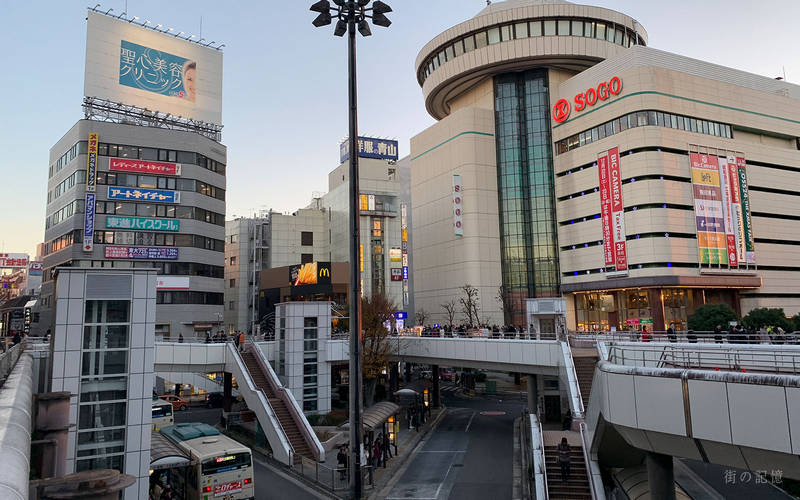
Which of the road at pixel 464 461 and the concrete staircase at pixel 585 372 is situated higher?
the concrete staircase at pixel 585 372

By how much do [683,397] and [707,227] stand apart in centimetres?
5891

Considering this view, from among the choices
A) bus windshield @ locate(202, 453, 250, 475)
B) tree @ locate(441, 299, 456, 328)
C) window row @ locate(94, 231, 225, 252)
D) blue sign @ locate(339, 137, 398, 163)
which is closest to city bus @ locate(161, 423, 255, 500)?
bus windshield @ locate(202, 453, 250, 475)

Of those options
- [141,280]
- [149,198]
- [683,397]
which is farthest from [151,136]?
[683,397]

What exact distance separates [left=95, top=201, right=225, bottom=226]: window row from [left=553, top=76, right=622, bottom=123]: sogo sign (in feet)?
156

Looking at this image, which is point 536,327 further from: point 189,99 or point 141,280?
point 189,99

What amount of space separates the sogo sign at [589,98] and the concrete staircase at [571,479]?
5393 centimetres

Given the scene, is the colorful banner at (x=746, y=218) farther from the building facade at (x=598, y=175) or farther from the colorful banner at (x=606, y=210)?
the colorful banner at (x=606, y=210)

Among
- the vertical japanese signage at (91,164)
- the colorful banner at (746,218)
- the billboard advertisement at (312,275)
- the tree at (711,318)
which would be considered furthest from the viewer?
the billboard advertisement at (312,275)

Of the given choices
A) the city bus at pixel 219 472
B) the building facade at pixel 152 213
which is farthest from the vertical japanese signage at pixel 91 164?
the city bus at pixel 219 472

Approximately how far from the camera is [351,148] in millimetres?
19047

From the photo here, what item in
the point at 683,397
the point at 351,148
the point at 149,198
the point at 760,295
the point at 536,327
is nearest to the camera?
the point at 683,397

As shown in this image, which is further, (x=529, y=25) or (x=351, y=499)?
(x=529, y=25)

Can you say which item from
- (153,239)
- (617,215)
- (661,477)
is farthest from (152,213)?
(661,477)

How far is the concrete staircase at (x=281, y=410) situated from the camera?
30750 mm
